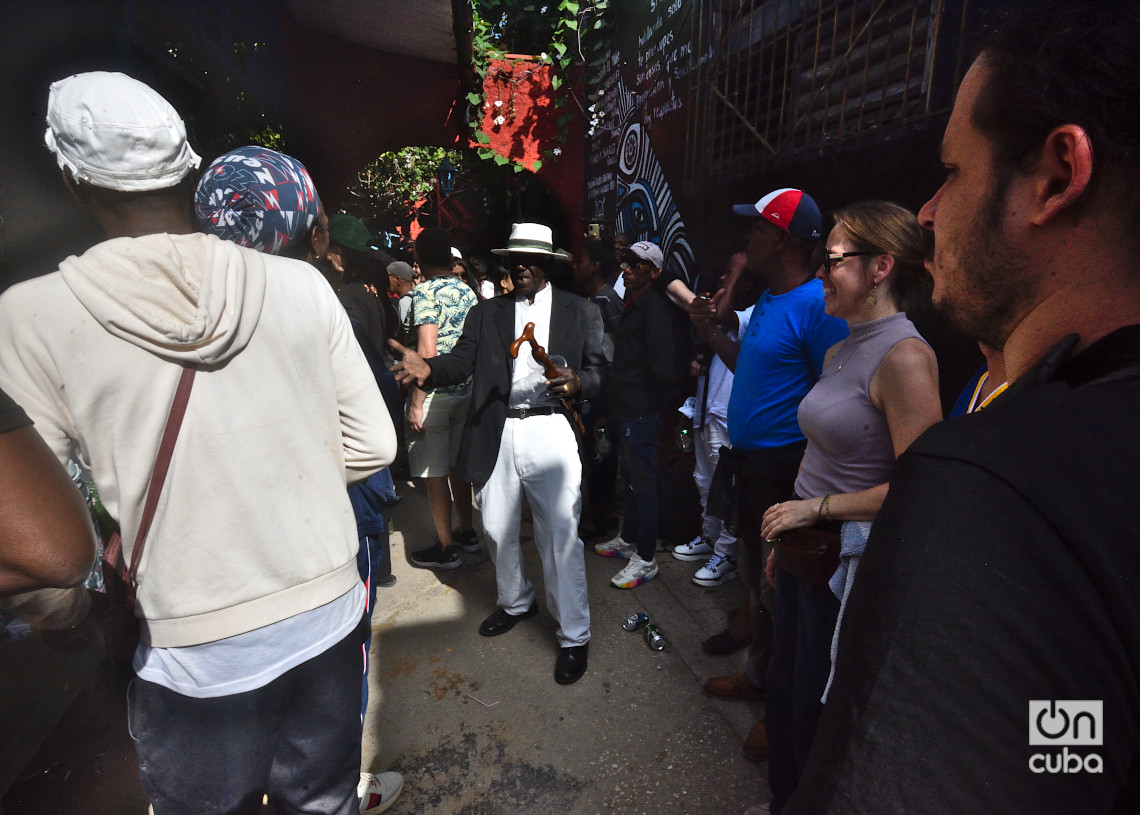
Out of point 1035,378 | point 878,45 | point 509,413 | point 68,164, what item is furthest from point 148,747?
point 878,45

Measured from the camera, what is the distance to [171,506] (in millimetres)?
1051

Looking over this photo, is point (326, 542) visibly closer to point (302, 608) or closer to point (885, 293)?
point (302, 608)

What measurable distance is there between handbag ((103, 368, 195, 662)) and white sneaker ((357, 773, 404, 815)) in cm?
127

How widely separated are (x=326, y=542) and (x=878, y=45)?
3.27m

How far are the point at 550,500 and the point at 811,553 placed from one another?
4.56 ft

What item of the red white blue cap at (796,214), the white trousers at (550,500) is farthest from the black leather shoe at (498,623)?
the red white blue cap at (796,214)

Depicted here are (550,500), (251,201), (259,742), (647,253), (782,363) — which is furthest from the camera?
(647,253)

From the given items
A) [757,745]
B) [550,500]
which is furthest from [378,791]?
[757,745]

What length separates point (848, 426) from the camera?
1.59 meters

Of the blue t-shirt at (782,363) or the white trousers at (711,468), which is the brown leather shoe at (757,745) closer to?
the blue t-shirt at (782,363)

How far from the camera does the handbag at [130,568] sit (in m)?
1.04

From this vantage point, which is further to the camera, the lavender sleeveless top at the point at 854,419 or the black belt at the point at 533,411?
Result: the black belt at the point at 533,411

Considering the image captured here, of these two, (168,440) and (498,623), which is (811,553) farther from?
(498,623)

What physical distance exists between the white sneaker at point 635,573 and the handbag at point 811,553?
2002 millimetres
